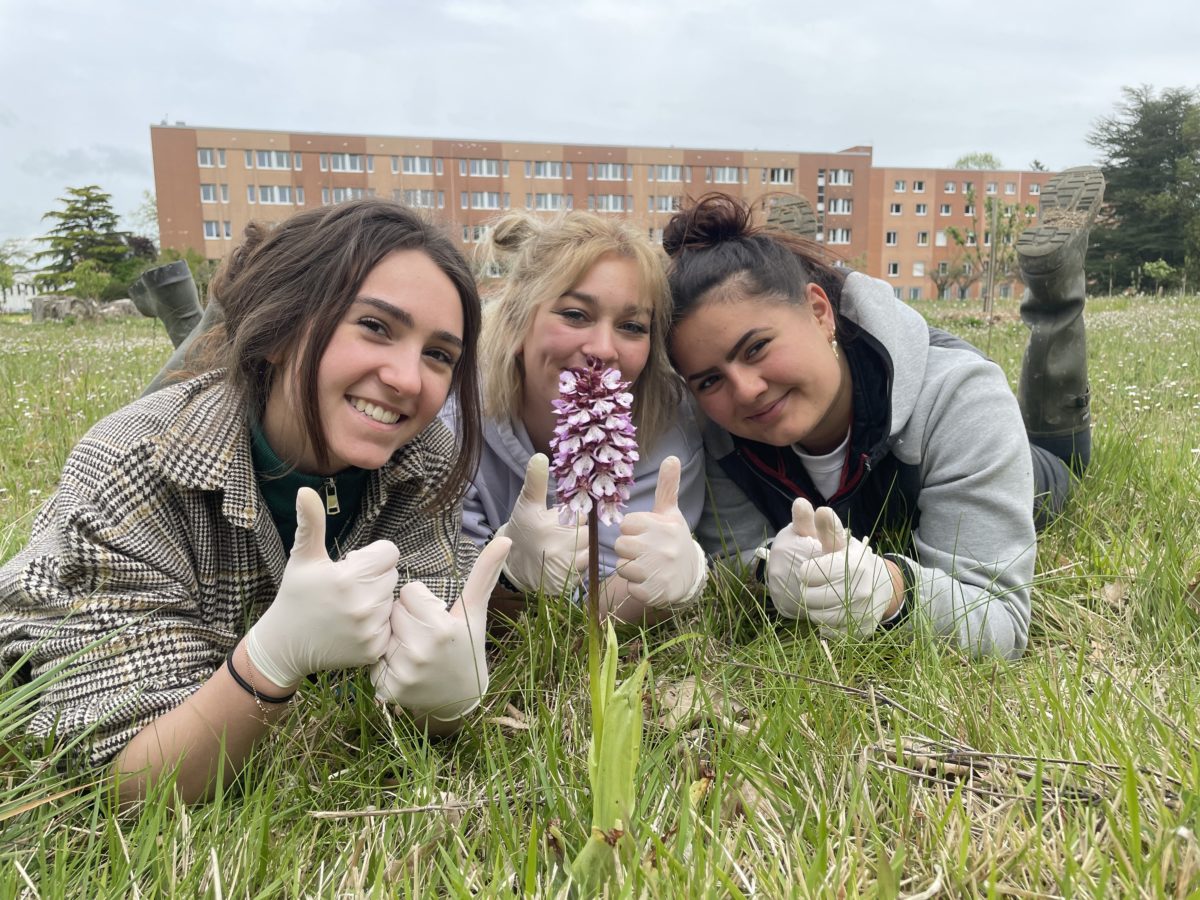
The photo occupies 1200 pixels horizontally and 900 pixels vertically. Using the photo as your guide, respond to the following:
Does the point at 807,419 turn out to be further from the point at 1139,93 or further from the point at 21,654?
the point at 1139,93

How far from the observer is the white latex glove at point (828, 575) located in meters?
2.77

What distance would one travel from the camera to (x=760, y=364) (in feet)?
10.8

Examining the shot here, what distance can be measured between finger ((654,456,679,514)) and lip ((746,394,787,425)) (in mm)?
644

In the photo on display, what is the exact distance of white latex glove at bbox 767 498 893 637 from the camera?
2771 mm

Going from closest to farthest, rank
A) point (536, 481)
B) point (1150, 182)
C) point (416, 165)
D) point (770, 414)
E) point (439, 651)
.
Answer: point (439, 651) → point (536, 481) → point (770, 414) → point (1150, 182) → point (416, 165)

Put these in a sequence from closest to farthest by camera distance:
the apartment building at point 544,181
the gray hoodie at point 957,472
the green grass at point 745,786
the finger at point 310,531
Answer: the green grass at point 745,786, the finger at point 310,531, the gray hoodie at point 957,472, the apartment building at point 544,181

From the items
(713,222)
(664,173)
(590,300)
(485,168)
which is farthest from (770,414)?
(664,173)

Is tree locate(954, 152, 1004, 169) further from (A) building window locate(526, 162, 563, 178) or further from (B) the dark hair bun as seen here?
(B) the dark hair bun

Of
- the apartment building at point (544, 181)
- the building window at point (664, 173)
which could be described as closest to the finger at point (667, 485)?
the apartment building at point (544, 181)

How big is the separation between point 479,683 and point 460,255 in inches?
55.3

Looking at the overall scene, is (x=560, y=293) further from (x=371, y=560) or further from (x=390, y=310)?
(x=371, y=560)

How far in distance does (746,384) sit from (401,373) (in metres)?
1.35

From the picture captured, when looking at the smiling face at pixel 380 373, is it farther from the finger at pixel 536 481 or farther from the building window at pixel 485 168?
the building window at pixel 485 168

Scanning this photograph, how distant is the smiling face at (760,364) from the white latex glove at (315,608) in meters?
1.62
